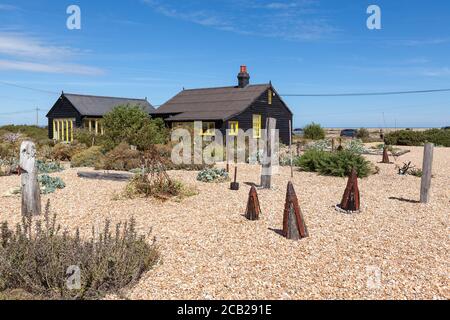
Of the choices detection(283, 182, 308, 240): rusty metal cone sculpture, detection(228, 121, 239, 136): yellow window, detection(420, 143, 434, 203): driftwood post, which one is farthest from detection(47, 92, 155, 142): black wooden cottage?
detection(283, 182, 308, 240): rusty metal cone sculpture

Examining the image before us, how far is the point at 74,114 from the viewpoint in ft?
102

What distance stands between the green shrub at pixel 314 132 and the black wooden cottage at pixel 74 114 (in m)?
14.6

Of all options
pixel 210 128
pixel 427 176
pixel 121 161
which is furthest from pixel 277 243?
pixel 210 128

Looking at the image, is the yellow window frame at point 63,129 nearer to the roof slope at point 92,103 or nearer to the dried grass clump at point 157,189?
the roof slope at point 92,103

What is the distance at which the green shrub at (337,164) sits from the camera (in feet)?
43.7

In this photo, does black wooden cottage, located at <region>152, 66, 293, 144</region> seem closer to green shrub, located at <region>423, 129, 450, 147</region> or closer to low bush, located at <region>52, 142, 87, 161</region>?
low bush, located at <region>52, 142, 87, 161</region>

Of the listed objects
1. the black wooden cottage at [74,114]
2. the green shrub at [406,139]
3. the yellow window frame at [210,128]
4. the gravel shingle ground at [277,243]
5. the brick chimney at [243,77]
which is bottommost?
the gravel shingle ground at [277,243]

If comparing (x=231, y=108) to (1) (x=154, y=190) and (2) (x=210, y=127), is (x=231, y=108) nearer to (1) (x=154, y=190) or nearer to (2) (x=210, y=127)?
(2) (x=210, y=127)

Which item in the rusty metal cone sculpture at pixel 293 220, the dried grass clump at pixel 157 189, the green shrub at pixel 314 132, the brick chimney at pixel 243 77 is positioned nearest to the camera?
the rusty metal cone sculpture at pixel 293 220

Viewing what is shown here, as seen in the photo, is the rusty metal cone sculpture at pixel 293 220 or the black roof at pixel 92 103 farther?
the black roof at pixel 92 103

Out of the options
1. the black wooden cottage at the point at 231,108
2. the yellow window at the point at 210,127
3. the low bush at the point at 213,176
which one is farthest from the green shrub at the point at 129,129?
the low bush at the point at 213,176

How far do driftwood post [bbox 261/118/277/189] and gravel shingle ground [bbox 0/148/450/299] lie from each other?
13.6 inches

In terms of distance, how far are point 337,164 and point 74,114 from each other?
77.3 feet
